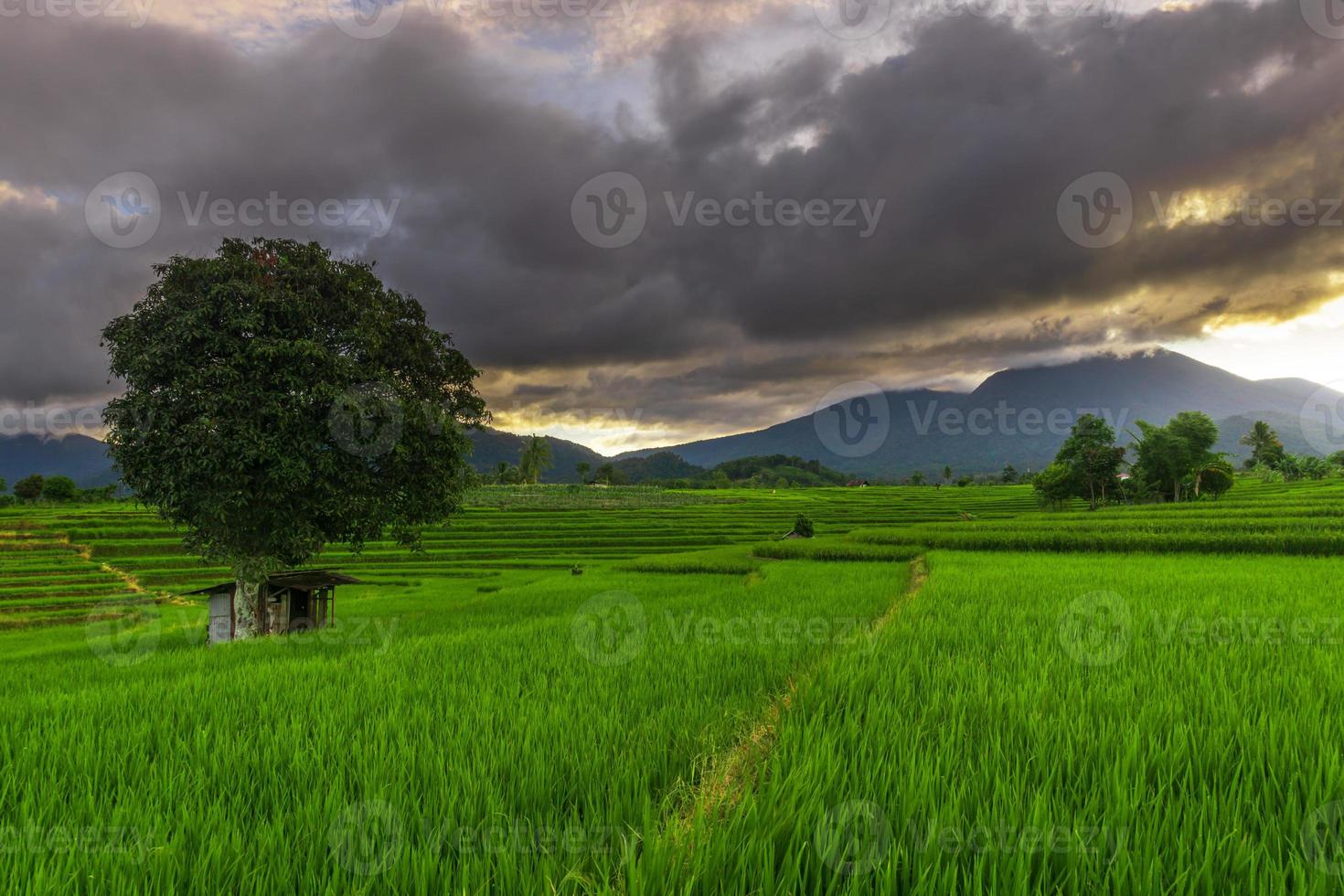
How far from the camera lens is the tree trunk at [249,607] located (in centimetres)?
1536

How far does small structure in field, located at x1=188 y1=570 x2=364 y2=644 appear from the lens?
57.1 ft

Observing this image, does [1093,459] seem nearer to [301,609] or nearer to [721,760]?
[721,760]

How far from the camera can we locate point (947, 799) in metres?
2.46

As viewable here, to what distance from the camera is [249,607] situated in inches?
621

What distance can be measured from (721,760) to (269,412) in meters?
14.2

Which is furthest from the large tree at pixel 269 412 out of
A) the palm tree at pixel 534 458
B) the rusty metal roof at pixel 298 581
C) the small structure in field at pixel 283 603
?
the palm tree at pixel 534 458

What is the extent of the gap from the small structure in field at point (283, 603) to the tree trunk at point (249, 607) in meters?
0.15

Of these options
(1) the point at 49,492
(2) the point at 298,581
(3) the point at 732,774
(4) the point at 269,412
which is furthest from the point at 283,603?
(1) the point at 49,492

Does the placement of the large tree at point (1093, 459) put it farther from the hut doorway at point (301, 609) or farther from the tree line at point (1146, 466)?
the hut doorway at point (301, 609)

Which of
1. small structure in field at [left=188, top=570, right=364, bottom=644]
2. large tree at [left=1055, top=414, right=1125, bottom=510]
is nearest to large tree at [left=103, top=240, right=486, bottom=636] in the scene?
small structure in field at [left=188, top=570, right=364, bottom=644]

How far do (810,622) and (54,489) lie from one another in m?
163

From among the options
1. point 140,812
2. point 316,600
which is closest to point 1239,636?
point 140,812

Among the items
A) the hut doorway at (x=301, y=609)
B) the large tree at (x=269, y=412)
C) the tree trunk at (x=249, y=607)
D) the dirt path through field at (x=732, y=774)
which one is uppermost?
the large tree at (x=269, y=412)

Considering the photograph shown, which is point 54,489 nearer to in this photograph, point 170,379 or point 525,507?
point 525,507
